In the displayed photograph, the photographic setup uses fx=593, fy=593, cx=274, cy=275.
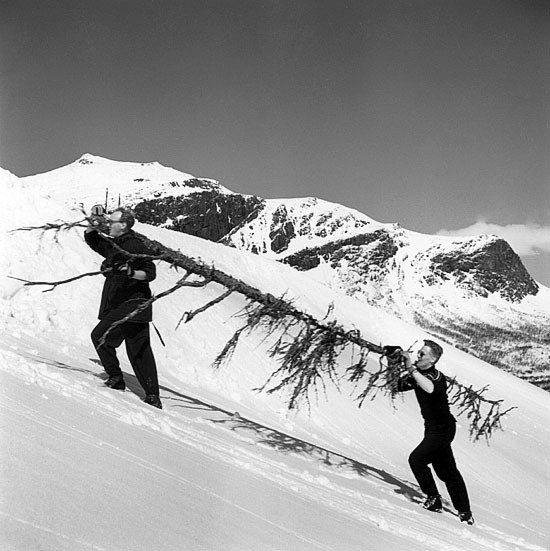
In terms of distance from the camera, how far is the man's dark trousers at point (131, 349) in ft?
19.6

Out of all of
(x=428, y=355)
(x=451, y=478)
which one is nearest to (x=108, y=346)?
(x=428, y=355)

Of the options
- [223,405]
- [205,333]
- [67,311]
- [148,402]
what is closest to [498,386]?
[205,333]

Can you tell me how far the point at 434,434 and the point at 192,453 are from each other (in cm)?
237

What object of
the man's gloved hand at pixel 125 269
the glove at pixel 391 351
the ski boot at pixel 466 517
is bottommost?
the ski boot at pixel 466 517

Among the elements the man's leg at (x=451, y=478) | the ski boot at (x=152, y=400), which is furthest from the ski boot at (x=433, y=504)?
the ski boot at (x=152, y=400)

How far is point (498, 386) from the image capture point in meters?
18.8

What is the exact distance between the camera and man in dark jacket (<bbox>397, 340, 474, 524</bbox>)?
18.0 feet

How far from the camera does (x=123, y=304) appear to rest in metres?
6.09

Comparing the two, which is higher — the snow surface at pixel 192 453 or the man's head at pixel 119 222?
the man's head at pixel 119 222

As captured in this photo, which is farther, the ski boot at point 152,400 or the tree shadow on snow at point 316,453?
the tree shadow on snow at point 316,453

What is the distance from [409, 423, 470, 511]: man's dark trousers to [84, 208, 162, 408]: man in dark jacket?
2614 mm

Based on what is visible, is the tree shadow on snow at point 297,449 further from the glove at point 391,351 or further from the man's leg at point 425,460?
the glove at point 391,351

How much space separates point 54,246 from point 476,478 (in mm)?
8422

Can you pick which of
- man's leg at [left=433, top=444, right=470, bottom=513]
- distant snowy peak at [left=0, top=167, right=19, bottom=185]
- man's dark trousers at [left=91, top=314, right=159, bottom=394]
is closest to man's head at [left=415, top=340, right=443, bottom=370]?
man's leg at [left=433, top=444, right=470, bottom=513]
